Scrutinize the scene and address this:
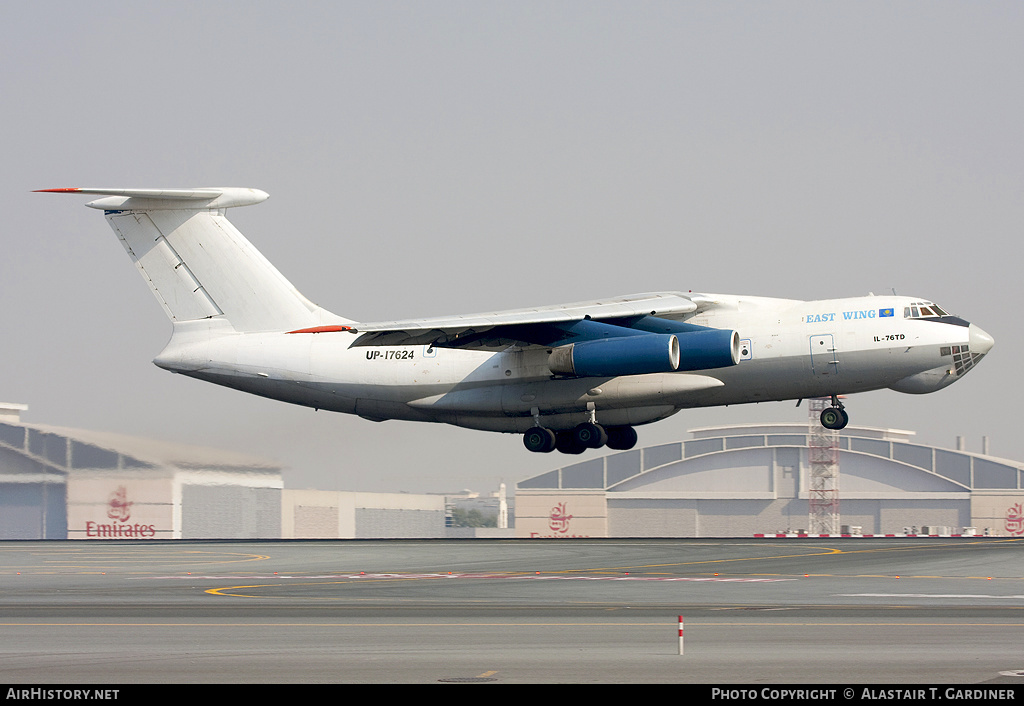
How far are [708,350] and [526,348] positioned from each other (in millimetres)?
5002

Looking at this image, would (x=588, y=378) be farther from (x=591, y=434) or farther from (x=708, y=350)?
(x=708, y=350)

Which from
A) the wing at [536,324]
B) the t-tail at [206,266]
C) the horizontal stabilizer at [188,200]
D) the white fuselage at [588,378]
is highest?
the horizontal stabilizer at [188,200]

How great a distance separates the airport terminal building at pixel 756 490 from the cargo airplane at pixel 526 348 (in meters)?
42.1

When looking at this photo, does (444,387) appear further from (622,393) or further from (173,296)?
(173,296)

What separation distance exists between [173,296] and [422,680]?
909 inches

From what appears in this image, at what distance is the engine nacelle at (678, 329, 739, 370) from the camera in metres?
26.4

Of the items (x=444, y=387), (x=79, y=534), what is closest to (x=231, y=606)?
Answer: (x=444, y=387)

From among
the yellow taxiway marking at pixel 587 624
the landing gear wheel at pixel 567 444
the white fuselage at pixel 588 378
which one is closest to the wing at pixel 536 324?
the white fuselage at pixel 588 378

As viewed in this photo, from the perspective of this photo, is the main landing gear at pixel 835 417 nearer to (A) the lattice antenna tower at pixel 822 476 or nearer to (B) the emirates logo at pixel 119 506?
(B) the emirates logo at pixel 119 506

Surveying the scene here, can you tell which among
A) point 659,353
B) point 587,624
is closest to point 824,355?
point 659,353

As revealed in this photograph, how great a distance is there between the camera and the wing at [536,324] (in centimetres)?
2770

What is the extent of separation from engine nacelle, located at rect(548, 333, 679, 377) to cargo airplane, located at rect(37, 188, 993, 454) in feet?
0.11

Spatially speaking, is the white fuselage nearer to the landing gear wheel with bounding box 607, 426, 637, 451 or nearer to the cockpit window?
the cockpit window

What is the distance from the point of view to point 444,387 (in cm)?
3027
